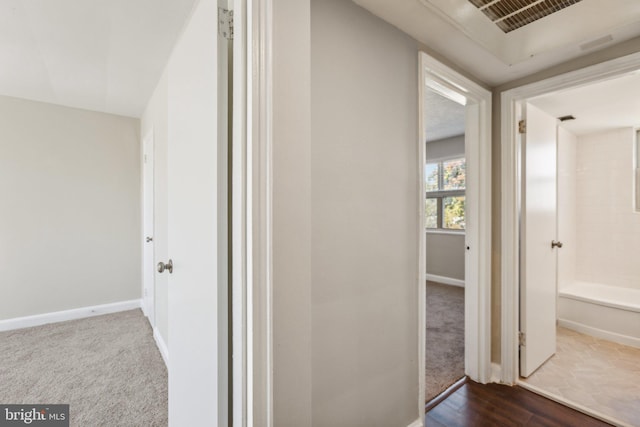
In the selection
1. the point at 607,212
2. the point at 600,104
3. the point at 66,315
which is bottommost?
the point at 66,315

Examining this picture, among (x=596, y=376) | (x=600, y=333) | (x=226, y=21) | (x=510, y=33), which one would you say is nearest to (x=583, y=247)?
(x=600, y=333)

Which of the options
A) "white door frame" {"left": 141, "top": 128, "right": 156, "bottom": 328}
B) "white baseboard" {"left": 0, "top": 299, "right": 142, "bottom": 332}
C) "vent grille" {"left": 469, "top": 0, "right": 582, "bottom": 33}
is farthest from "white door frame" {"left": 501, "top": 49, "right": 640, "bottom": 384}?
"white baseboard" {"left": 0, "top": 299, "right": 142, "bottom": 332}

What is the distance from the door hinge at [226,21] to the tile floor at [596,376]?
274 cm

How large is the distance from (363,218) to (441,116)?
3.00 metres

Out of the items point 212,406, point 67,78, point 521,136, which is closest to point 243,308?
point 212,406

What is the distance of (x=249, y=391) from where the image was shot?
78cm

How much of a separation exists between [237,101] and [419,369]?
1.55 metres

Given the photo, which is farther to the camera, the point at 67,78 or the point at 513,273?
the point at 67,78

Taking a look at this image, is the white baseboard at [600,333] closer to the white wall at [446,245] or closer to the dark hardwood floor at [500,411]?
the dark hardwood floor at [500,411]

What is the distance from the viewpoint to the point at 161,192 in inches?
→ 94.5

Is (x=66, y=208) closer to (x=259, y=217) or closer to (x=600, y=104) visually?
(x=259, y=217)

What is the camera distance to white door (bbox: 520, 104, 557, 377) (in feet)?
6.45

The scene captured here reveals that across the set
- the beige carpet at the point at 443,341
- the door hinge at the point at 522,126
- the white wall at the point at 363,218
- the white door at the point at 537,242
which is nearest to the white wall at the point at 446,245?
the beige carpet at the point at 443,341

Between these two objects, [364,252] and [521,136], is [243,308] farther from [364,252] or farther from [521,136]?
[521,136]
